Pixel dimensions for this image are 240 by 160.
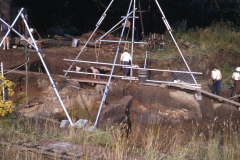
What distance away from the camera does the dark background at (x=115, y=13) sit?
17469 mm

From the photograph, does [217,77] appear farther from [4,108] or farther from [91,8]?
[91,8]

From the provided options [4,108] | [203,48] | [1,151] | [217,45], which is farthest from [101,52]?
[1,151]

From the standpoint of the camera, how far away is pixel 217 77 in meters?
10.1

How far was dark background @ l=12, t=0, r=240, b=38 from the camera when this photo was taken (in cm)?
1747

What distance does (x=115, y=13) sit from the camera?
19656mm

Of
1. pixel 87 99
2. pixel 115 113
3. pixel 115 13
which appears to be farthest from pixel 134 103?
pixel 115 13

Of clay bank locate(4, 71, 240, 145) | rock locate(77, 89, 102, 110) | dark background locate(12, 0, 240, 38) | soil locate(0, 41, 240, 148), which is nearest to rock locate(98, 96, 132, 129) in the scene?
clay bank locate(4, 71, 240, 145)

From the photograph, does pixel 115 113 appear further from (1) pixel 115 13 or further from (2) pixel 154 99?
(1) pixel 115 13

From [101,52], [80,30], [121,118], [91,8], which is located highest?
[91,8]

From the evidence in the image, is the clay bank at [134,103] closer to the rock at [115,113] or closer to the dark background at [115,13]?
the rock at [115,113]

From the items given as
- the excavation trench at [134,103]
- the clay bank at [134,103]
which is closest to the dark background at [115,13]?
the excavation trench at [134,103]

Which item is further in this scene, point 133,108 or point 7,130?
point 133,108

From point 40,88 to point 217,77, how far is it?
7.11 m

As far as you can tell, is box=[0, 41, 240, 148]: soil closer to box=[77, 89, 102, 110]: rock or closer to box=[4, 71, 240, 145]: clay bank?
box=[4, 71, 240, 145]: clay bank
